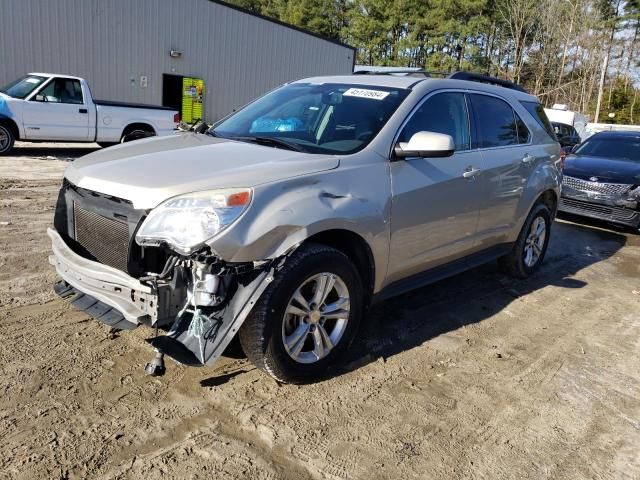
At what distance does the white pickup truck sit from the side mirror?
35.1ft

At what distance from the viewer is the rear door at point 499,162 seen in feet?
15.5

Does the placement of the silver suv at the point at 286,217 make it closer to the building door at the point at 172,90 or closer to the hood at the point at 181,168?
the hood at the point at 181,168

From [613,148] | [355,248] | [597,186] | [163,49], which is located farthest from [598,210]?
[163,49]

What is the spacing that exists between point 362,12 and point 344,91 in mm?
58939

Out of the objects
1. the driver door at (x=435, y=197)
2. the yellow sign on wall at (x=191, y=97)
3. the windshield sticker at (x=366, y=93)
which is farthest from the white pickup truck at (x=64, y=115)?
the driver door at (x=435, y=197)

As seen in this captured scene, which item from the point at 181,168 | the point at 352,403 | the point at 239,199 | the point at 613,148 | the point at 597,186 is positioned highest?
the point at 613,148

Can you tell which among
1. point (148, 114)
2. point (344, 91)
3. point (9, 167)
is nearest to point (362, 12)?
point (148, 114)

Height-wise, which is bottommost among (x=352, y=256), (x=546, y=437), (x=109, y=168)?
(x=546, y=437)

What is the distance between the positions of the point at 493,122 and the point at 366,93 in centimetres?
147

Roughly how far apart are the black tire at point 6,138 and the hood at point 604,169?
10884 millimetres

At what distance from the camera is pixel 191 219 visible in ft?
9.33

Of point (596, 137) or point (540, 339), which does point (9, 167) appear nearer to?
point (540, 339)

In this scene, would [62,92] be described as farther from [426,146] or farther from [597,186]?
[426,146]

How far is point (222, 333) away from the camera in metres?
2.89
